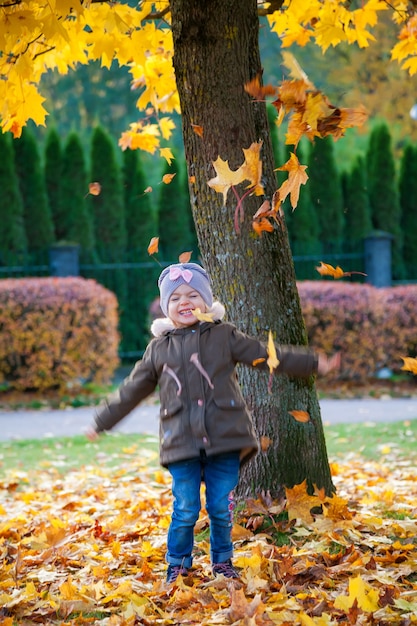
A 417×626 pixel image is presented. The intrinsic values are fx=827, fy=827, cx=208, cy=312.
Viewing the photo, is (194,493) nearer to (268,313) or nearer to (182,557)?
(182,557)

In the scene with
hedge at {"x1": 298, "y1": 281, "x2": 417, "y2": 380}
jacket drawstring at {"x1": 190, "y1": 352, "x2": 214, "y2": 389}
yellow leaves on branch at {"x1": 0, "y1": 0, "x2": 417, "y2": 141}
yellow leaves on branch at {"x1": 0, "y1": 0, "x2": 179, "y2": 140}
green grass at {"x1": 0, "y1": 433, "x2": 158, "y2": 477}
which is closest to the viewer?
jacket drawstring at {"x1": 190, "y1": 352, "x2": 214, "y2": 389}

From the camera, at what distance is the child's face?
3160 mm

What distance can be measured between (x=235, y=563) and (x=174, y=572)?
0.26m

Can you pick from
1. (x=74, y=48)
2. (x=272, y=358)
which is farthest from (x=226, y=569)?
(x=74, y=48)

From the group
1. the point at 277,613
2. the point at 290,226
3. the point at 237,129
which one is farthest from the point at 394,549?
the point at 290,226

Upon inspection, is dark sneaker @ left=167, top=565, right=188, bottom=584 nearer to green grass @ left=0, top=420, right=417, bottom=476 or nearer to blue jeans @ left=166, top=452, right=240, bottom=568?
blue jeans @ left=166, top=452, right=240, bottom=568

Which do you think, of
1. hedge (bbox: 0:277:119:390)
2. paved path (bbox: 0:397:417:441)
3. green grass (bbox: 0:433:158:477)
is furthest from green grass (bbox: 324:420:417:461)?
hedge (bbox: 0:277:119:390)

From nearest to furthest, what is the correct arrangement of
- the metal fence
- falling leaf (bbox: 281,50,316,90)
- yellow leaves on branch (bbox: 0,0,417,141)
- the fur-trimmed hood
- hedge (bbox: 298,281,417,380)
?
falling leaf (bbox: 281,50,316,90), the fur-trimmed hood, yellow leaves on branch (bbox: 0,0,417,141), hedge (bbox: 298,281,417,380), the metal fence

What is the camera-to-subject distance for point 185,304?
10.4 feet

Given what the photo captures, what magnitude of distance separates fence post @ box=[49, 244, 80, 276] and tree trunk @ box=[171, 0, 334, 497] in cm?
832

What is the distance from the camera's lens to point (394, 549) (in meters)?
3.40

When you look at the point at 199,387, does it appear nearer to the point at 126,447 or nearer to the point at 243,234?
the point at 243,234

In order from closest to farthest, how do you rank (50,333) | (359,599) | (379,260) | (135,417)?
(359,599), (135,417), (50,333), (379,260)

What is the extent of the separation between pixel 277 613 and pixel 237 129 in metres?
2.09
